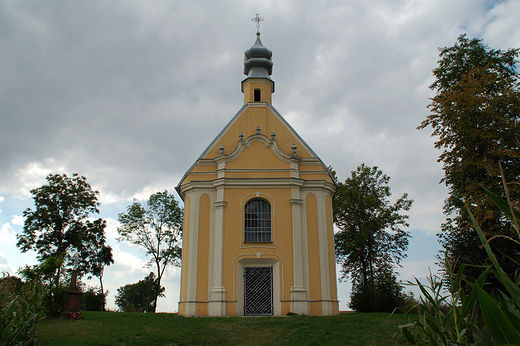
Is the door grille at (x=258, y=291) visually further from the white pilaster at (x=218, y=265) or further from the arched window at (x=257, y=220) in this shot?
the arched window at (x=257, y=220)

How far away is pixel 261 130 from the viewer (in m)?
22.6

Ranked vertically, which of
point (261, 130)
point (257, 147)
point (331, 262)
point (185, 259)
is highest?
point (261, 130)

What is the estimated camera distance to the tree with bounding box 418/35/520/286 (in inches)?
671

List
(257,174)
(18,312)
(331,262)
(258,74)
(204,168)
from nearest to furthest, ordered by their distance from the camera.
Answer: (18,312)
(331,262)
(257,174)
(204,168)
(258,74)

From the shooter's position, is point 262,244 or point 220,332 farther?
point 262,244

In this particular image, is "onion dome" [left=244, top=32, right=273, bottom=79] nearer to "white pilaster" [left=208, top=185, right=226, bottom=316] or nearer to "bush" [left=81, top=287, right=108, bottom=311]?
"white pilaster" [left=208, top=185, right=226, bottom=316]

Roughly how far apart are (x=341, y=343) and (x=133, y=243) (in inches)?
1140

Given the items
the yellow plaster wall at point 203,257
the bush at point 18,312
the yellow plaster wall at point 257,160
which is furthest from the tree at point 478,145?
the bush at point 18,312

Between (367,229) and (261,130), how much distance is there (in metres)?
11.7

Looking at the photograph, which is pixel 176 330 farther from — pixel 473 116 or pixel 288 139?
pixel 473 116

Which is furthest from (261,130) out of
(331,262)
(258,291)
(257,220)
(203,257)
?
(258,291)

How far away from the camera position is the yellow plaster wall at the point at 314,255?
18.5 m

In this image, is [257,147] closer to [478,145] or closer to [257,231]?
[257,231]

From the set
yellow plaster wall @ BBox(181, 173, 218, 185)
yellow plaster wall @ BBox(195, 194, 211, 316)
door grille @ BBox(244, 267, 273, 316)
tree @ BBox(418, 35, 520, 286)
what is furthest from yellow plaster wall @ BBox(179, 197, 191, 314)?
tree @ BBox(418, 35, 520, 286)
